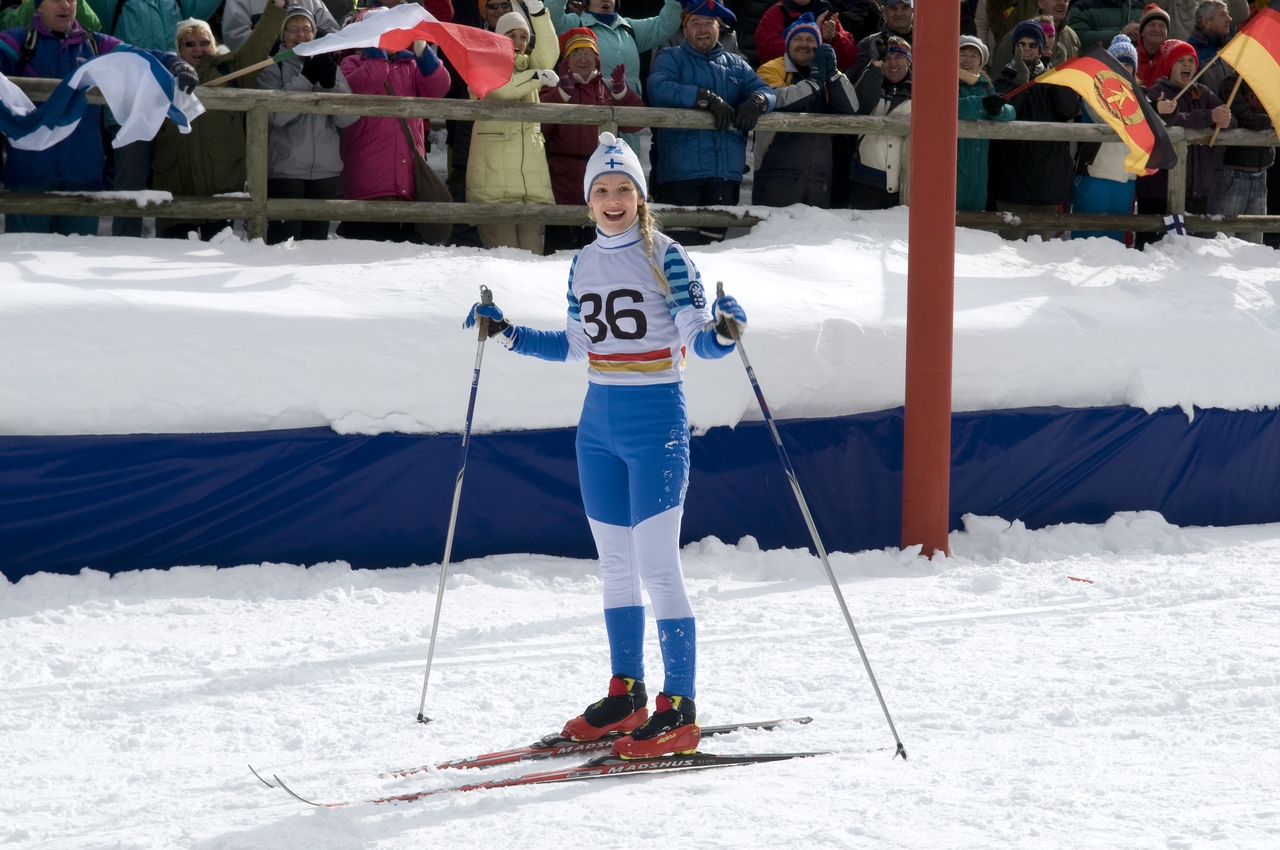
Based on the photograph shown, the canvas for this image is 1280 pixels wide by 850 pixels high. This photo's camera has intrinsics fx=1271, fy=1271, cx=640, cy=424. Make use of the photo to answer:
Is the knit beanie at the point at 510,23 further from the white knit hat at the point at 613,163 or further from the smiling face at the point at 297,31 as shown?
the white knit hat at the point at 613,163

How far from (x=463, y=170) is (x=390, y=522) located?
3083 mm

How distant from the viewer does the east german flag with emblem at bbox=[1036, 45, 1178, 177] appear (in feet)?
26.9

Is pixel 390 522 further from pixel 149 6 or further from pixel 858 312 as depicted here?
pixel 149 6

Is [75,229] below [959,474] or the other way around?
the other way around

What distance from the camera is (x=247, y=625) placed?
16.7ft

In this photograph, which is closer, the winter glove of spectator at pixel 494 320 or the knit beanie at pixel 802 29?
the winter glove of spectator at pixel 494 320

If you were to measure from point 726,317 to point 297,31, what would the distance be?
4.42m

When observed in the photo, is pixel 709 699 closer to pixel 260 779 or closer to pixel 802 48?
pixel 260 779

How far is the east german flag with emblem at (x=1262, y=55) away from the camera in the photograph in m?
8.49

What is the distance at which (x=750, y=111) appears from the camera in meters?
7.68

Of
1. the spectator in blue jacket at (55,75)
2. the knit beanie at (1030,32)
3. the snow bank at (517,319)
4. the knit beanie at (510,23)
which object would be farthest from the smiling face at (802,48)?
the spectator in blue jacket at (55,75)

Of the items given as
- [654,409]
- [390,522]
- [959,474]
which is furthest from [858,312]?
[654,409]

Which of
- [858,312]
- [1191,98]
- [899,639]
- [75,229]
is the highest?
[1191,98]

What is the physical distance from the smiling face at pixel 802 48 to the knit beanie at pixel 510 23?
190 cm
